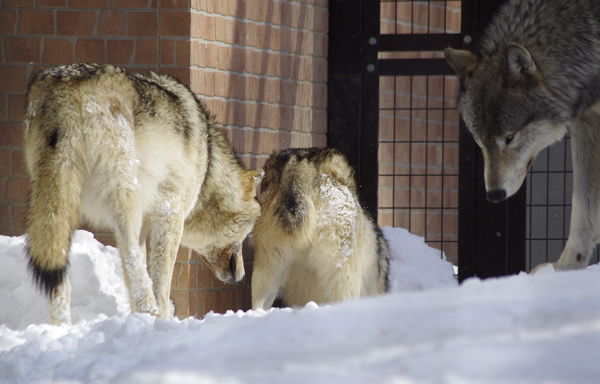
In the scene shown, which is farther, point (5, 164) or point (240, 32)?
point (240, 32)

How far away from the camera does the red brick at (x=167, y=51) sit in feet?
15.7

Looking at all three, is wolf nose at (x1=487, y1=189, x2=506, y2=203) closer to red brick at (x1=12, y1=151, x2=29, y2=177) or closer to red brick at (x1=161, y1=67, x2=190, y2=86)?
red brick at (x1=161, y1=67, x2=190, y2=86)

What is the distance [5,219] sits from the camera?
A: 4934 millimetres

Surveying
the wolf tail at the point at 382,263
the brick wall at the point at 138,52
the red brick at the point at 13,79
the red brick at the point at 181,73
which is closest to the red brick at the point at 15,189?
the brick wall at the point at 138,52

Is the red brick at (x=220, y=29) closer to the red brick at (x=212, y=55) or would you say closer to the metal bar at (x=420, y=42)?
the red brick at (x=212, y=55)

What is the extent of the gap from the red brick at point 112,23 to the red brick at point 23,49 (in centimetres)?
54

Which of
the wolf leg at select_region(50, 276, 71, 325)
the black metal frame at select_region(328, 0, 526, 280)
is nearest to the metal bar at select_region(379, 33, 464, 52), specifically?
the black metal frame at select_region(328, 0, 526, 280)

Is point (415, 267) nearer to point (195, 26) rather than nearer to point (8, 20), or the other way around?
point (195, 26)

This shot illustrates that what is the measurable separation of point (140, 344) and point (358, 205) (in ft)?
8.97

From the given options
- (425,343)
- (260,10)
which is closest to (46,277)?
(425,343)

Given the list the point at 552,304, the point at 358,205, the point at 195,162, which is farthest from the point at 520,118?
the point at 552,304

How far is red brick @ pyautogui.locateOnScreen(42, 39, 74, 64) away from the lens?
4875 mm

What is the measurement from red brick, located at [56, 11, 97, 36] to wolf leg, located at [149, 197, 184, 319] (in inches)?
78.3

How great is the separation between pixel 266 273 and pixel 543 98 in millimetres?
2279
